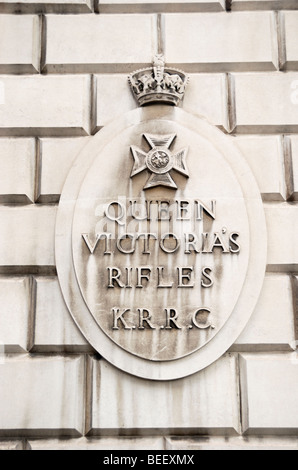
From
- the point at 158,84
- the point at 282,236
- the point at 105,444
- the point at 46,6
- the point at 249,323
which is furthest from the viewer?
the point at 46,6

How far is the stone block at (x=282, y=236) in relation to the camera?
19.2 feet

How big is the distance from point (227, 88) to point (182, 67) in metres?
0.50

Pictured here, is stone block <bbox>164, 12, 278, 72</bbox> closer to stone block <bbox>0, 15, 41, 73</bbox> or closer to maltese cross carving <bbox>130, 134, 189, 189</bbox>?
maltese cross carving <bbox>130, 134, 189, 189</bbox>

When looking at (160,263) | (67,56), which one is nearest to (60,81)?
(67,56)

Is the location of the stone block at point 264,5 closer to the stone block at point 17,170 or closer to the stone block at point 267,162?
the stone block at point 267,162

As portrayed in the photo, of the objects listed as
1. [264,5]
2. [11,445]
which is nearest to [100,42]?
[264,5]

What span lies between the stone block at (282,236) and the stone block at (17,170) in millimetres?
2322

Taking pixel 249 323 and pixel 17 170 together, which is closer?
pixel 249 323

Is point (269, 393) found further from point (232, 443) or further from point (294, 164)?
point (294, 164)

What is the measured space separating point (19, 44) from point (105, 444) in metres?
4.01

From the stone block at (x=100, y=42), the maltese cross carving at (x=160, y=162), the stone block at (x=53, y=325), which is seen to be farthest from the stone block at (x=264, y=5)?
the stone block at (x=53, y=325)

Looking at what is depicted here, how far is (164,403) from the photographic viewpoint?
5.56 m

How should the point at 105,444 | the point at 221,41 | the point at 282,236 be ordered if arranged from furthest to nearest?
the point at 221,41 → the point at 282,236 → the point at 105,444
